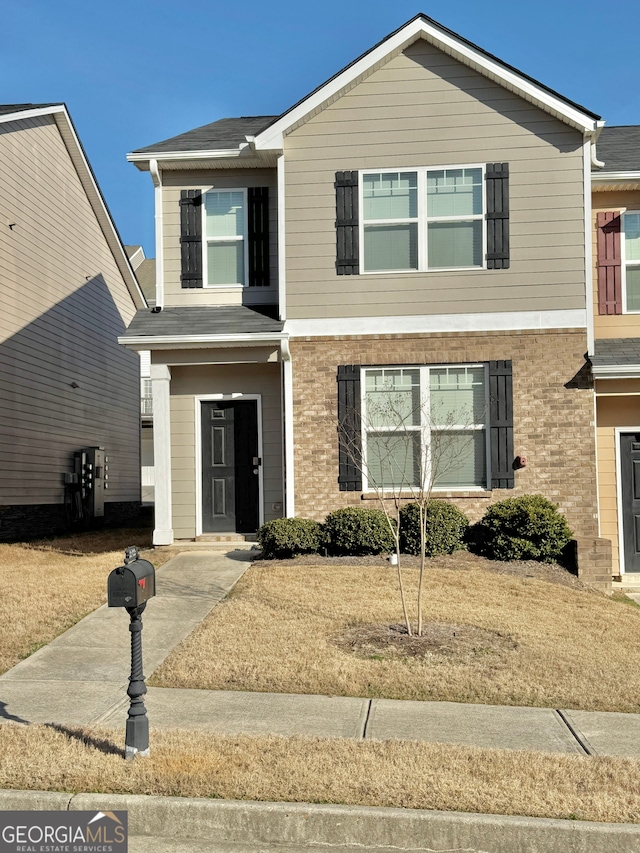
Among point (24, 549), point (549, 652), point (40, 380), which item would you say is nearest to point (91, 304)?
point (40, 380)

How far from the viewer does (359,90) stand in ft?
43.9

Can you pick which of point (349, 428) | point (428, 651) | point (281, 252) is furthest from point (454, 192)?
point (428, 651)

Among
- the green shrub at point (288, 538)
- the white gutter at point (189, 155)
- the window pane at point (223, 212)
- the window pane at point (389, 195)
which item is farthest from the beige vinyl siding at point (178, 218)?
the green shrub at point (288, 538)

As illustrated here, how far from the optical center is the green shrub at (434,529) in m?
12.1

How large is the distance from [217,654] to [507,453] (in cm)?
643

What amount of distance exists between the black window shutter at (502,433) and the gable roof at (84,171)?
1047 cm

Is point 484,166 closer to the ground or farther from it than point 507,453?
farther from it

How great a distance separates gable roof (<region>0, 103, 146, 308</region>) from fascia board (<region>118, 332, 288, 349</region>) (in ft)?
20.5

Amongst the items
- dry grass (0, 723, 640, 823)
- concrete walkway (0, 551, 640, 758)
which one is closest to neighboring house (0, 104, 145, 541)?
concrete walkway (0, 551, 640, 758)

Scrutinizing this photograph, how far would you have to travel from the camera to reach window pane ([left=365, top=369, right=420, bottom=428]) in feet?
43.0

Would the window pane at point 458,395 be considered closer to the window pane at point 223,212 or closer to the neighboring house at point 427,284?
the neighboring house at point 427,284

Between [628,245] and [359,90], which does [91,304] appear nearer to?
[359,90]

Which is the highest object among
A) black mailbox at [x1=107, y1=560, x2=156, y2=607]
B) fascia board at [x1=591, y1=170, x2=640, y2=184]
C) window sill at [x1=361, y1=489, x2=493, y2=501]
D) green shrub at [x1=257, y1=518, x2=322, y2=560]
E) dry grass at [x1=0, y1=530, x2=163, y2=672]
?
fascia board at [x1=591, y1=170, x2=640, y2=184]

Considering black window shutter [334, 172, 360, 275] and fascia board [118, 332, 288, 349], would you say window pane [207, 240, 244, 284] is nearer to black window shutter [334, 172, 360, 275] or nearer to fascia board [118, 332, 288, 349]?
fascia board [118, 332, 288, 349]
